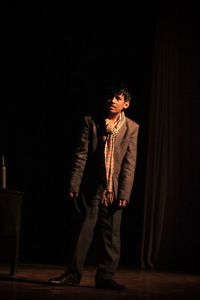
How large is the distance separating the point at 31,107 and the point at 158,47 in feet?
4.16

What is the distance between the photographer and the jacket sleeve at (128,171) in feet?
12.7

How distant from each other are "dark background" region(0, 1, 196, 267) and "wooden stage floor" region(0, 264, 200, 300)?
0.45m

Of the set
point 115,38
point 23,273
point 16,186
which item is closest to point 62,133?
point 16,186

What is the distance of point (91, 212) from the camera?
12.6 feet

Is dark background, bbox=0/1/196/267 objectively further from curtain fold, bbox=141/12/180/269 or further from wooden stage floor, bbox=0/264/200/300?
wooden stage floor, bbox=0/264/200/300

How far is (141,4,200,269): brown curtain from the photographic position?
207 inches

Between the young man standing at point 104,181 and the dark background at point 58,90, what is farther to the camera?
the dark background at point 58,90

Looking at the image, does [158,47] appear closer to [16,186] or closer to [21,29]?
[21,29]

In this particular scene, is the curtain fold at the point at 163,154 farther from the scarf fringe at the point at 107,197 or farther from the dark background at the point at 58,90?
the scarf fringe at the point at 107,197

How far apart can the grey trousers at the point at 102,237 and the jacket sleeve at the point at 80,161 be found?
0.44ft

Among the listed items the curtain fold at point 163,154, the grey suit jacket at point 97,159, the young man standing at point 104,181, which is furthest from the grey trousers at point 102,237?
the curtain fold at point 163,154

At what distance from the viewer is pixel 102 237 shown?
12.7 feet

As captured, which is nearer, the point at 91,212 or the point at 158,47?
the point at 91,212

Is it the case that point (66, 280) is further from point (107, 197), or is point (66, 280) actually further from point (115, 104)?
point (115, 104)
